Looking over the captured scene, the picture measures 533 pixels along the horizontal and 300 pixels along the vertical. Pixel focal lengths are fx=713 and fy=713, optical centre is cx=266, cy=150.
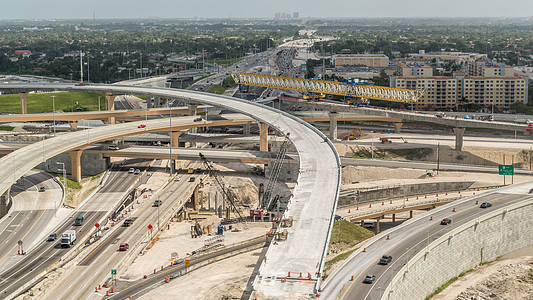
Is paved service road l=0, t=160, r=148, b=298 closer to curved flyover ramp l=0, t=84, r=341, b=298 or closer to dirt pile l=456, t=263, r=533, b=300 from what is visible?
curved flyover ramp l=0, t=84, r=341, b=298

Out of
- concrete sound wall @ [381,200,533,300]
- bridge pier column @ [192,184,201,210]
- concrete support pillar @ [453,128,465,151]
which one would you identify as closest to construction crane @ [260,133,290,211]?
bridge pier column @ [192,184,201,210]

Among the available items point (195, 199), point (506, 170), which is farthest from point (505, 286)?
point (195, 199)

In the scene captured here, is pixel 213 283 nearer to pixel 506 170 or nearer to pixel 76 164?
pixel 76 164

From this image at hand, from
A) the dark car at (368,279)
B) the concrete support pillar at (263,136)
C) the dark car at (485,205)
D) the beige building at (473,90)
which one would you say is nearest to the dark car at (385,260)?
the dark car at (368,279)

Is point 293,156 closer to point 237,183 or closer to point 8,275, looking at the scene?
point 237,183

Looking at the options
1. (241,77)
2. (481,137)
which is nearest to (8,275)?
(481,137)

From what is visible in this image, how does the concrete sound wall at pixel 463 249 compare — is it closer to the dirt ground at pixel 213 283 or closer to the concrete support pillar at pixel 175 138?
the dirt ground at pixel 213 283
